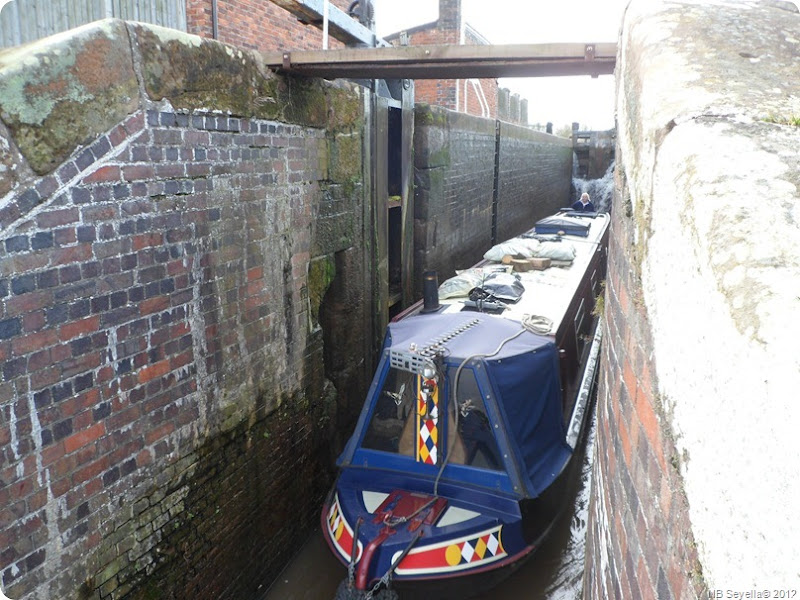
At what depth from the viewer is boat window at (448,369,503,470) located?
4504 mm

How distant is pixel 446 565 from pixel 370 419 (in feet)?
3.75

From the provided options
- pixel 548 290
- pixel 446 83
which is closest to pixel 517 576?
pixel 548 290

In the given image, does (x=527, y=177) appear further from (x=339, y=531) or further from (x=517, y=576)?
(x=339, y=531)

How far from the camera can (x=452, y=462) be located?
456 centimetres

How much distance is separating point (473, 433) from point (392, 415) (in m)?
0.62

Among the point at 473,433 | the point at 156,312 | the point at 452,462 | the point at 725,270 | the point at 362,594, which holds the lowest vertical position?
the point at 362,594

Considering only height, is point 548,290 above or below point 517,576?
above

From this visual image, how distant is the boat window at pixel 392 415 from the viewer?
15.4ft

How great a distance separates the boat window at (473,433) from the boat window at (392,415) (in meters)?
0.36

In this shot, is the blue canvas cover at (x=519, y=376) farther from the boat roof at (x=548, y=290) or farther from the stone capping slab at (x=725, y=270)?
the stone capping slab at (x=725, y=270)

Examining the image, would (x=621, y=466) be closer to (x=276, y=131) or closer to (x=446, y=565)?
(x=446, y=565)

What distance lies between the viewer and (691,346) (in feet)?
3.62

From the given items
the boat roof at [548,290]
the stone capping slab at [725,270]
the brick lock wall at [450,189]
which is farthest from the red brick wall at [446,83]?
the stone capping slab at [725,270]

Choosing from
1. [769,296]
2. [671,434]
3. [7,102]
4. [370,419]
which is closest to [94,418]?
[7,102]
